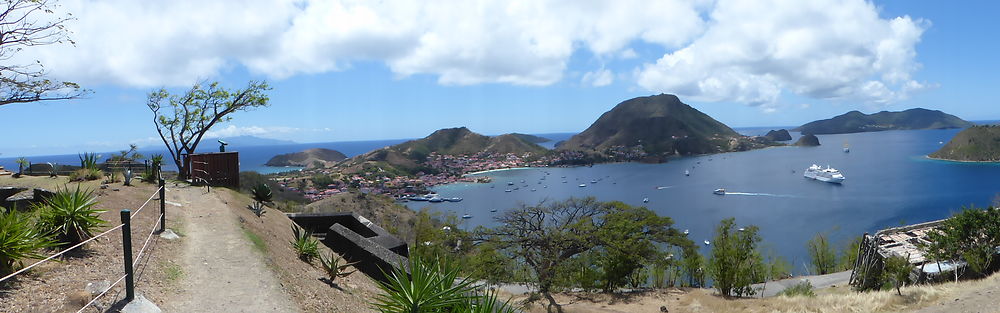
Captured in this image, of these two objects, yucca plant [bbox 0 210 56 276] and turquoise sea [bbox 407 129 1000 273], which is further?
turquoise sea [bbox 407 129 1000 273]

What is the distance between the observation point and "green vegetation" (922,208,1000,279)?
19000 millimetres

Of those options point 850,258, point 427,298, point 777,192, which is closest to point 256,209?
point 427,298

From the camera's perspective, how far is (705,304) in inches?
857

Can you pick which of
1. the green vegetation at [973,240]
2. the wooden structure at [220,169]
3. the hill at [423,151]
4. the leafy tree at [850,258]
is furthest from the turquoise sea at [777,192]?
the wooden structure at [220,169]

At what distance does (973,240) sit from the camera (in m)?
19.9

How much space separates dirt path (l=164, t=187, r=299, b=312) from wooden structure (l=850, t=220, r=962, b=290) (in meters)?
24.3

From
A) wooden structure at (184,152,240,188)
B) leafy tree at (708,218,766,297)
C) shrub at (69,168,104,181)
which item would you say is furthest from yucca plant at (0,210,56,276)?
leafy tree at (708,218,766,297)

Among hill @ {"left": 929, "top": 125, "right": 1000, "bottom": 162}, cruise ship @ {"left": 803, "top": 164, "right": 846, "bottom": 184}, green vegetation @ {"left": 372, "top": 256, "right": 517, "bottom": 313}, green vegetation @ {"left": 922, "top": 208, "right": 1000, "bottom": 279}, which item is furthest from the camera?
hill @ {"left": 929, "top": 125, "right": 1000, "bottom": 162}

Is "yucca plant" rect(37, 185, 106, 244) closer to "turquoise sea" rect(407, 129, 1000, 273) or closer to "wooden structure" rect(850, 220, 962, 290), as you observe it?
"wooden structure" rect(850, 220, 962, 290)

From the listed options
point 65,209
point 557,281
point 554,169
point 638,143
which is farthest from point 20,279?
point 638,143

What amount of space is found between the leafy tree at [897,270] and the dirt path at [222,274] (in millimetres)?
22681

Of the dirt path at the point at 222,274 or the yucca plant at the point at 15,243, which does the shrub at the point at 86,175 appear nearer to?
the dirt path at the point at 222,274

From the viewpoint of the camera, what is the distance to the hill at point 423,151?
13925 cm

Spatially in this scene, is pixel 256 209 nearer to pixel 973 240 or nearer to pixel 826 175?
pixel 973 240
